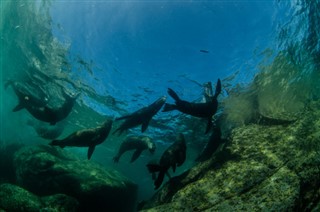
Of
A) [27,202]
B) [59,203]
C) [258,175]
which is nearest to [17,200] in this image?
[27,202]

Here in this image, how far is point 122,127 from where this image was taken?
909 centimetres

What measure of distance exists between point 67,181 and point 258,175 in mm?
8710

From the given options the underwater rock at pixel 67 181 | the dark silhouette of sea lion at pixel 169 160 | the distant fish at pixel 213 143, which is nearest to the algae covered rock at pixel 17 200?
the underwater rock at pixel 67 181

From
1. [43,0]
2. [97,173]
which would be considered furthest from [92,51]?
[97,173]

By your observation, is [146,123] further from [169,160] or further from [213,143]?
[169,160]

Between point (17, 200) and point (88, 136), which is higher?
point (88, 136)

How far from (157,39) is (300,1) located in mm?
6595

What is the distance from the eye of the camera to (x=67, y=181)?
10.9m

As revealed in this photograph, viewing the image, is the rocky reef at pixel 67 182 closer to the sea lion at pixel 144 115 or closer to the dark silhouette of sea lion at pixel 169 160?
the sea lion at pixel 144 115

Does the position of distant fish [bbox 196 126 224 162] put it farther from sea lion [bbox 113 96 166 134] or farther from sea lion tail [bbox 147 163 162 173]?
sea lion tail [bbox 147 163 162 173]

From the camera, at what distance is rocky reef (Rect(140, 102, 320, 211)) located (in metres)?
4.07

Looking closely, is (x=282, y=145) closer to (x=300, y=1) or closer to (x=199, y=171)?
(x=199, y=171)

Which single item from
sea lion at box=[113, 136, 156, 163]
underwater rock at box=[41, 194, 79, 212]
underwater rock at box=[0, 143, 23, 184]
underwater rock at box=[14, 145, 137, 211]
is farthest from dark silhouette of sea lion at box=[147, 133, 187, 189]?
underwater rock at box=[0, 143, 23, 184]

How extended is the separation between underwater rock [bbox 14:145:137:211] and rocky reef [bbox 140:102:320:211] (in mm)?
5171
